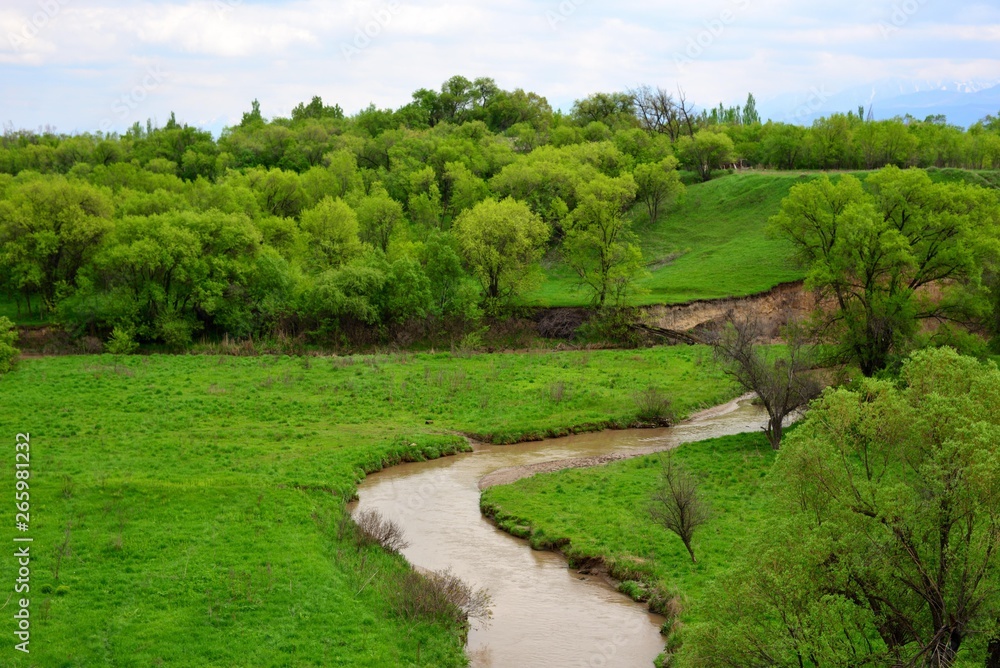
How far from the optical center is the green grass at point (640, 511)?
88.0 ft

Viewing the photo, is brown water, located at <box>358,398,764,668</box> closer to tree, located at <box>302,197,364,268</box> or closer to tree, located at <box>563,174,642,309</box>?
tree, located at <box>563,174,642,309</box>

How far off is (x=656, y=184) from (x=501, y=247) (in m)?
25.9

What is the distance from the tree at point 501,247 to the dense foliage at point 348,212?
27cm

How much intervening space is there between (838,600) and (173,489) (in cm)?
2241

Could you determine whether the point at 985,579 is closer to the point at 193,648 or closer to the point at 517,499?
the point at 193,648

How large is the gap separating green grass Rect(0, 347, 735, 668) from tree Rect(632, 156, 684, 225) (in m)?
29.0

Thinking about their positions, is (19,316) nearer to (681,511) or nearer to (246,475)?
(246,475)

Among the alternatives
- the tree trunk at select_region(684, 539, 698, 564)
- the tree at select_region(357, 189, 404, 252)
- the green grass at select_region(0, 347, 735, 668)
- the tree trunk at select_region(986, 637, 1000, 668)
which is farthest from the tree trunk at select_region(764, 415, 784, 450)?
the tree at select_region(357, 189, 404, 252)

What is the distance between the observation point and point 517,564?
2845cm

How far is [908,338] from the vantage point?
38.5m

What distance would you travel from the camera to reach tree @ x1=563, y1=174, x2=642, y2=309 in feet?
207

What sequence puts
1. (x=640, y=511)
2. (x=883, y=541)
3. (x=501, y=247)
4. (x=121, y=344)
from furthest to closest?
1. (x=501, y=247)
2. (x=121, y=344)
3. (x=640, y=511)
4. (x=883, y=541)

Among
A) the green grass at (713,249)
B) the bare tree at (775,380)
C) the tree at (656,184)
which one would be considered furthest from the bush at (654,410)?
the tree at (656,184)

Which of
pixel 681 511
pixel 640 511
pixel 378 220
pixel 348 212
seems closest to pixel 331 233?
pixel 348 212
